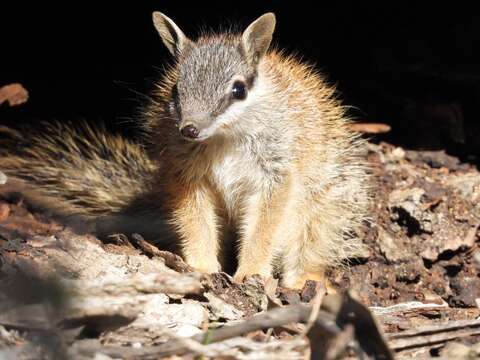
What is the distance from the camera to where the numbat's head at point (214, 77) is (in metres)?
5.21

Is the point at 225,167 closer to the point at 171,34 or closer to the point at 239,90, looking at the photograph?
the point at 239,90

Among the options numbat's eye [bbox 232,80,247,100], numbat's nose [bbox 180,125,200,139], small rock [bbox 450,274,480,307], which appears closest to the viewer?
numbat's nose [bbox 180,125,200,139]

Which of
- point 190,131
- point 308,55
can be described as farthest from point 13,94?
point 190,131

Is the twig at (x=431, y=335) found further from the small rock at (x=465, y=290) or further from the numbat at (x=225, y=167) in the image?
the numbat at (x=225, y=167)

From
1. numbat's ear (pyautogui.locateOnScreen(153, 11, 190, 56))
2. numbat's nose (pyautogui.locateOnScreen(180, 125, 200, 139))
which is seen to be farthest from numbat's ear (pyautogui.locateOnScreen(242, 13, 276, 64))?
→ numbat's nose (pyautogui.locateOnScreen(180, 125, 200, 139))

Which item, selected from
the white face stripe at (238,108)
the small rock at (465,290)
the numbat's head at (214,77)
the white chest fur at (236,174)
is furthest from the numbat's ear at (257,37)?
the small rock at (465,290)

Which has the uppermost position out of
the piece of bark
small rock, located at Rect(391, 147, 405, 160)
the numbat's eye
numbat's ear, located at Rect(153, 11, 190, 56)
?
numbat's ear, located at Rect(153, 11, 190, 56)

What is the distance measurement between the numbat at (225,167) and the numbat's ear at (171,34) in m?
0.01

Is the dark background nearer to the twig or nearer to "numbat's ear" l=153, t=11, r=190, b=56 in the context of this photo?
"numbat's ear" l=153, t=11, r=190, b=56

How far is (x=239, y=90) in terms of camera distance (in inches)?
218

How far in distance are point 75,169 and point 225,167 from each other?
189cm

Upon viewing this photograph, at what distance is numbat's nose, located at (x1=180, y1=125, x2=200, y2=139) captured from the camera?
509cm

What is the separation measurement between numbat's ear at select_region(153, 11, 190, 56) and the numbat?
0.01 meters

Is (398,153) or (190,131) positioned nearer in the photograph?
(190,131)
